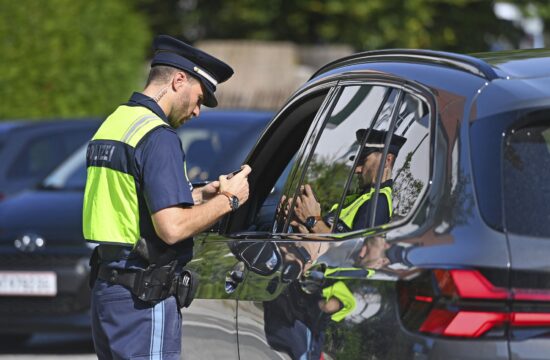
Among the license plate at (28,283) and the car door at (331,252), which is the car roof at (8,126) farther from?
the car door at (331,252)

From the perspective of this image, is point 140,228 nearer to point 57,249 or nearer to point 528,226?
point 528,226

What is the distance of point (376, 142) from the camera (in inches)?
169

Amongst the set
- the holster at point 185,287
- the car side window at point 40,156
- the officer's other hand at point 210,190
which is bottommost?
the car side window at point 40,156

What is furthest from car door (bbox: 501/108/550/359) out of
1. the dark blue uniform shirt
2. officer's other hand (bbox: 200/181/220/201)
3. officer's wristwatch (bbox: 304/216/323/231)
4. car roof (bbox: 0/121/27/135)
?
car roof (bbox: 0/121/27/135)

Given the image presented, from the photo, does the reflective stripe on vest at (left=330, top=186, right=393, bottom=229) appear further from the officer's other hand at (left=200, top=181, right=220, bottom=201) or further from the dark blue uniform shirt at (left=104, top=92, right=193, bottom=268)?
the officer's other hand at (left=200, top=181, right=220, bottom=201)

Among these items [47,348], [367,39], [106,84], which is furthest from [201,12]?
[47,348]

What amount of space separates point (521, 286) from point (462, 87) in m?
0.64

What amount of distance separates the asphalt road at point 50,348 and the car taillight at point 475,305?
6.44m

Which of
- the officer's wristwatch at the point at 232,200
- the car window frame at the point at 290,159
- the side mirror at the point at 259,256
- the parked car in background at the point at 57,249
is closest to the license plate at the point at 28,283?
the parked car in background at the point at 57,249

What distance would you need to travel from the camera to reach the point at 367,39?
3192 cm

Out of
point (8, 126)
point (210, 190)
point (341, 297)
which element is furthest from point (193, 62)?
point (8, 126)

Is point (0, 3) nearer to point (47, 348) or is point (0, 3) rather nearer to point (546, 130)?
point (47, 348)

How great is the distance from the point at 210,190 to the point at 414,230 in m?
1.66

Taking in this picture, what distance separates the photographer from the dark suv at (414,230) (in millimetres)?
3545
